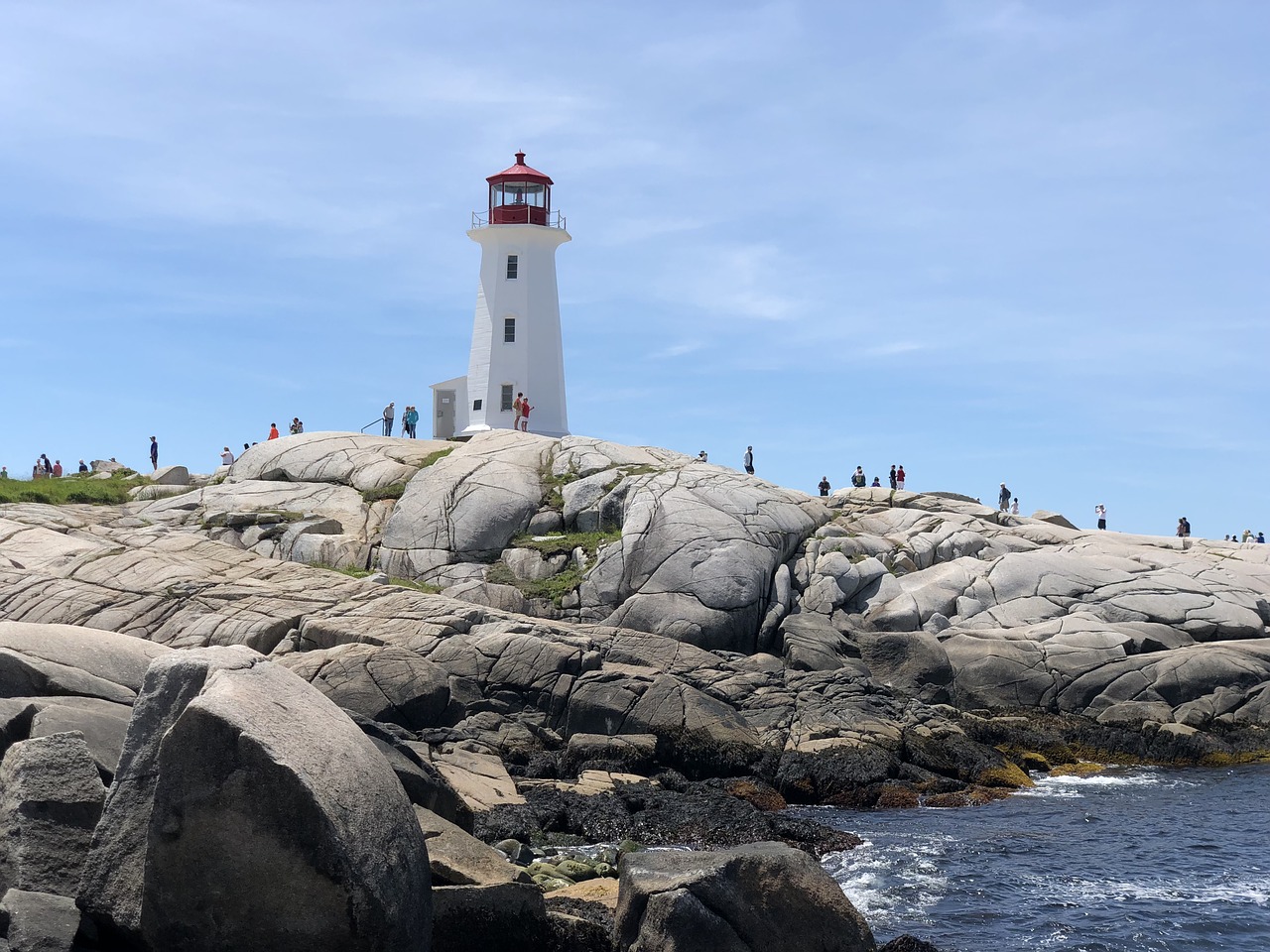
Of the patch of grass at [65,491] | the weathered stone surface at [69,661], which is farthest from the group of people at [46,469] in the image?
the weathered stone surface at [69,661]

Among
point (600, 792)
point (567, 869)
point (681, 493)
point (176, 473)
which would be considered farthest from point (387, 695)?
point (176, 473)

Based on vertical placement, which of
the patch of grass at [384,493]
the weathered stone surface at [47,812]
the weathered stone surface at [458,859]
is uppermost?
the patch of grass at [384,493]

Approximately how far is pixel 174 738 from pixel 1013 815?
64.8 feet

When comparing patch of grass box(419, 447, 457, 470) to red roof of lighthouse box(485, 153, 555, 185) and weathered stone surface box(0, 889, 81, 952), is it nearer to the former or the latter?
red roof of lighthouse box(485, 153, 555, 185)

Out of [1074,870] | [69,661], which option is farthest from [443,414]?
[69,661]

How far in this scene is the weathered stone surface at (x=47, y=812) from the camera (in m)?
10.4

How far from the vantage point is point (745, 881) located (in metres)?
12.2

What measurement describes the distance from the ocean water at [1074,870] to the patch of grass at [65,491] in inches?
1078

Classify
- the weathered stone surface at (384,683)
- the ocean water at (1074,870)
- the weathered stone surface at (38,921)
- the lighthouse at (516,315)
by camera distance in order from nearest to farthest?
the weathered stone surface at (38,921), the ocean water at (1074,870), the weathered stone surface at (384,683), the lighthouse at (516,315)

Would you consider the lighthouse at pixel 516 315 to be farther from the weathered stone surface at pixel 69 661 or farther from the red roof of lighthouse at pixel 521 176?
the weathered stone surface at pixel 69 661

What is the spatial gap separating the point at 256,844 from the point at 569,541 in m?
27.9

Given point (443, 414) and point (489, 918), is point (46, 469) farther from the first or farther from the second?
point (489, 918)

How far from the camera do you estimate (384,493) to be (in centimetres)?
4094

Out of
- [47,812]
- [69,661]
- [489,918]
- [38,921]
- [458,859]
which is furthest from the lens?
[69,661]
